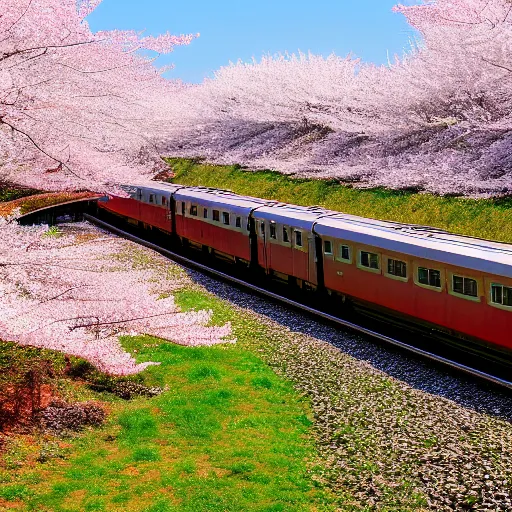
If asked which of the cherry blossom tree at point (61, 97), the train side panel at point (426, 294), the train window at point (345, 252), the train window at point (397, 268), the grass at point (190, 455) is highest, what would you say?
the cherry blossom tree at point (61, 97)

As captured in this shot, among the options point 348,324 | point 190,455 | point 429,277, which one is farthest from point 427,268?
point 190,455

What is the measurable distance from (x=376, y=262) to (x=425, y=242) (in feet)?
5.31

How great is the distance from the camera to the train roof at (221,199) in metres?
21.6

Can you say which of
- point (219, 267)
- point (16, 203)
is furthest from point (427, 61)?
point (16, 203)

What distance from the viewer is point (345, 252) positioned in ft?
54.4

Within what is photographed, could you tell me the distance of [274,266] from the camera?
792 inches

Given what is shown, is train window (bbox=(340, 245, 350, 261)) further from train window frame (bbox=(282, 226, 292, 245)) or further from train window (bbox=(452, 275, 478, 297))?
train window (bbox=(452, 275, 478, 297))

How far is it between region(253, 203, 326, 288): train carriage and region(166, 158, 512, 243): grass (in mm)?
6297

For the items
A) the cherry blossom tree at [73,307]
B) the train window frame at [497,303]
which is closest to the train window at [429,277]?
the train window frame at [497,303]

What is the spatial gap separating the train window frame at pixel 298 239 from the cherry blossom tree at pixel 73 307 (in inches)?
317

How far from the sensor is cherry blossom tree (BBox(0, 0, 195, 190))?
1154 cm

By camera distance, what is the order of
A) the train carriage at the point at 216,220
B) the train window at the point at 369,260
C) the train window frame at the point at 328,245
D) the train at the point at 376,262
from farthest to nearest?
the train carriage at the point at 216,220
the train window frame at the point at 328,245
the train window at the point at 369,260
the train at the point at 376,262

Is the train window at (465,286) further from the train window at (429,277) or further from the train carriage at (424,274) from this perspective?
the train window at (429,277)

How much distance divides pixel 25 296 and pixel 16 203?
70.3ft
